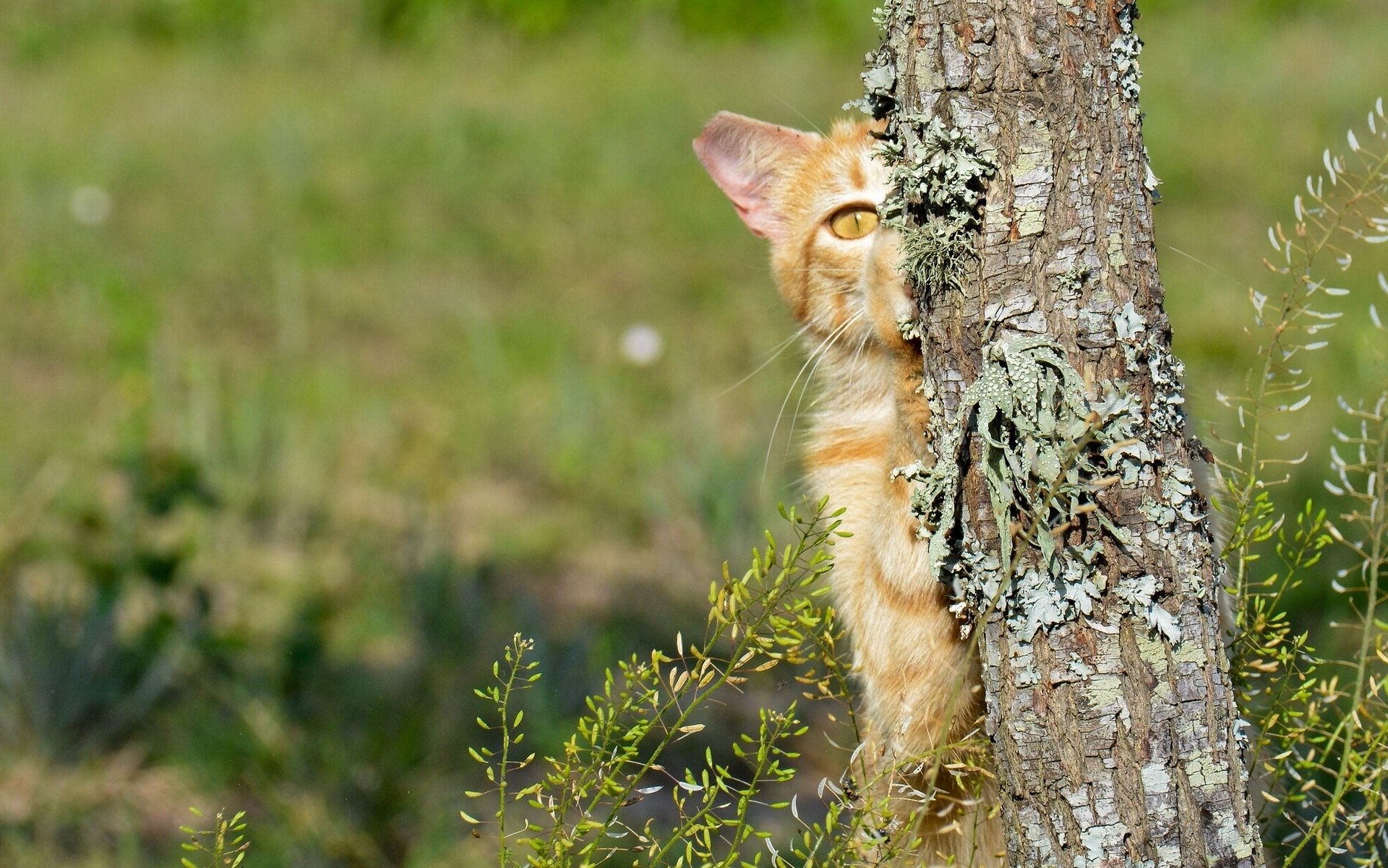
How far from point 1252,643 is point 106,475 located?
→ 11.1 feet

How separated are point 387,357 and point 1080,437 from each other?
12.8 ft

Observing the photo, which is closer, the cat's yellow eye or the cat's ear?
the cat's yellow eye

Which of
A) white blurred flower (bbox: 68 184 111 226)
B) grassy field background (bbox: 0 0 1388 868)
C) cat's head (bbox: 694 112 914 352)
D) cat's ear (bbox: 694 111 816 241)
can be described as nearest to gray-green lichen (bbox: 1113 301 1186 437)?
grassy field background (bbox: 0 0 1388 868)

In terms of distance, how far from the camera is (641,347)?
435 cm

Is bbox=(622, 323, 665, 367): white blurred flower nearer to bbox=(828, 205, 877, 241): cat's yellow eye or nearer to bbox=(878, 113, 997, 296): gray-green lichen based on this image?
bbox=(828, 205, 877, 241): cat's yellow eye

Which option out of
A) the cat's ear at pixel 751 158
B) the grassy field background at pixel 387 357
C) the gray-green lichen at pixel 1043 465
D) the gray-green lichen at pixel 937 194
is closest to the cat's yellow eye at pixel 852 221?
the cat's ear at pixel 751 158

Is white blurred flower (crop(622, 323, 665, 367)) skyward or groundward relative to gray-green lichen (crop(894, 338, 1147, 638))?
A: groundward

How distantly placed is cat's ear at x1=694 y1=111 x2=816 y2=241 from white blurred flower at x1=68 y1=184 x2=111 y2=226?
4.02 meters

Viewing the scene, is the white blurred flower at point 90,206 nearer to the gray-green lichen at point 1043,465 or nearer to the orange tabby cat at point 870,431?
the orange tabby cat at point 870,431

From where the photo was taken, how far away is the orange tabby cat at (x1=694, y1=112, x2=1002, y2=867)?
57.4 inches

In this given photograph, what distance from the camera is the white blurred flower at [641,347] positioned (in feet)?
14.3

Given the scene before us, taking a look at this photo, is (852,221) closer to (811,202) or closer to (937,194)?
(811,202)

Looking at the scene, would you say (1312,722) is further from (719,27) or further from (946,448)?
(719,27)

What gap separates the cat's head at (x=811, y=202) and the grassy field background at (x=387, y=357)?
257 millimetres
